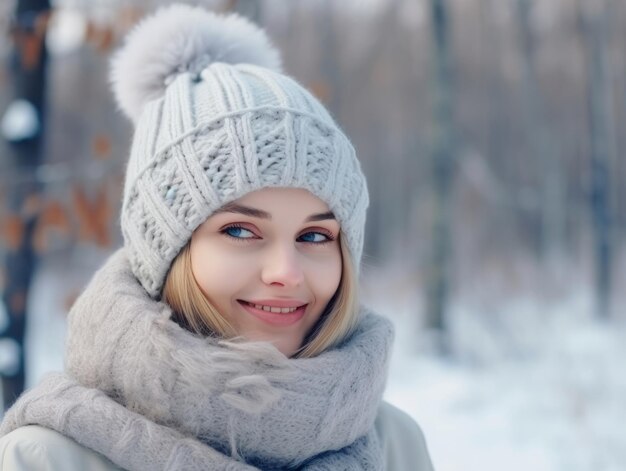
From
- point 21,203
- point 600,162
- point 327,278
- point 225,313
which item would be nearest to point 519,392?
point 600,162

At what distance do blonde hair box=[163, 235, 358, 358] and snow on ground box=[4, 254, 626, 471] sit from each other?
2.26 meters

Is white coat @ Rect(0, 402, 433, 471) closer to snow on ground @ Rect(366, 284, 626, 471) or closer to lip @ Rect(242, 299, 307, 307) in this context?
lip @ Rect(242, 299, 307, 307)

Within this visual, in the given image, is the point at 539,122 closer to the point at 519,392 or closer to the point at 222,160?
the point at 519,392

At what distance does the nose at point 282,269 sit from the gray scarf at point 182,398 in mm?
129

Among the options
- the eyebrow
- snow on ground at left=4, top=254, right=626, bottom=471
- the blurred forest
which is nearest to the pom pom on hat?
the eyebrow

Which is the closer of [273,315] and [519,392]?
[273,315]

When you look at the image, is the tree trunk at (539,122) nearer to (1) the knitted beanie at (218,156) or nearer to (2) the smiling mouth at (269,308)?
(1) the knitted beanie at (218,156)

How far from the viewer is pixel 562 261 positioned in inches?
552

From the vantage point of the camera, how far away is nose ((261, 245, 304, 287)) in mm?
1426

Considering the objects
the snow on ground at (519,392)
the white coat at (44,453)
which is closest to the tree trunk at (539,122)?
the snow on ground at (519,392)

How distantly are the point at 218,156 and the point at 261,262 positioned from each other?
0.23 metres

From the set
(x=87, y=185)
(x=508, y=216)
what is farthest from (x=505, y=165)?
(x=87, y=185)

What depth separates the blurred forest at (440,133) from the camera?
3.46 meters

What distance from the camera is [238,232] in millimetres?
1473
